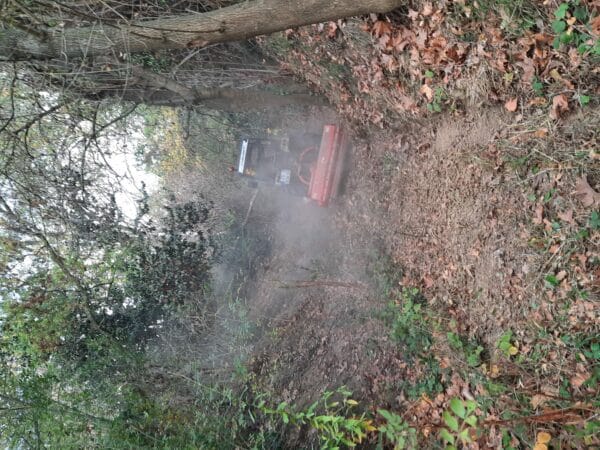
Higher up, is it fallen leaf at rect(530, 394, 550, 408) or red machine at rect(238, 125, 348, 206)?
red machine at rect(238, 125, 348, 206)

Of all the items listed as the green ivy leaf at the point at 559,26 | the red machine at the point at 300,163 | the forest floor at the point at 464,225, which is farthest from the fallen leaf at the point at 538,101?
the red machine at the point at 300,163

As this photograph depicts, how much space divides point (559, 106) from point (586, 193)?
0.85 metres

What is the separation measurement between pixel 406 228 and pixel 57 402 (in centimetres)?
667

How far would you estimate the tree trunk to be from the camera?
15.1ft

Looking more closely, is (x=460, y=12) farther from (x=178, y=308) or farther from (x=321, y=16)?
(x=178, y=308)

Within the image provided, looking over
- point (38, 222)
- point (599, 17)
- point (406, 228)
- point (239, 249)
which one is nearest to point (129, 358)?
point (38, 222)

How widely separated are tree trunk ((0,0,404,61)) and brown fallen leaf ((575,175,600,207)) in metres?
2.90

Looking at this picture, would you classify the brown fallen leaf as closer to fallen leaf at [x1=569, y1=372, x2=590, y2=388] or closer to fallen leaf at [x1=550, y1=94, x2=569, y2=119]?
fallen leaf at [x1=550, y1=94, x2=569, y2=119]

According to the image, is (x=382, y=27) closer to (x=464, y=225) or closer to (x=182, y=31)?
→ (x=182, y=31)

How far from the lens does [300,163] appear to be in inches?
381

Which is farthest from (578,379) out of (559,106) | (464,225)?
(559,106)

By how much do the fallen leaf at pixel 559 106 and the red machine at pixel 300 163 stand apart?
485 cm

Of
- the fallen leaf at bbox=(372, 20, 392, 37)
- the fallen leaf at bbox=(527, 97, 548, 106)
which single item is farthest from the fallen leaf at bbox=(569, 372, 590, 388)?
the fallen leaf at bbox=(372, 20, 392, 37)

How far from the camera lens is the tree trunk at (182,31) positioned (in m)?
4.59
